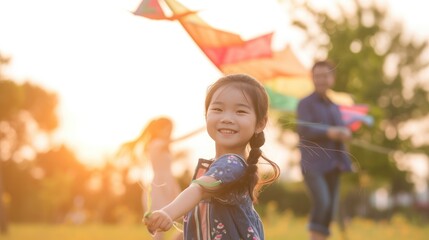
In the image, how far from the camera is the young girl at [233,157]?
3422 millimetres

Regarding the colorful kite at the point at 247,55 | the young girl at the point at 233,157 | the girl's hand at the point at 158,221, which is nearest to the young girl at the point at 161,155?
the colorful kite at the point at 247,55

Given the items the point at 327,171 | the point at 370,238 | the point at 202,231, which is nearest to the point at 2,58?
the point at 370,238

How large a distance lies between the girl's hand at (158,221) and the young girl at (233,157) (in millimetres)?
482

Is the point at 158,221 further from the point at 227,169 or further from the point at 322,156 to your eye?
the point at 322,156

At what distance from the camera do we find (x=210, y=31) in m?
6.27

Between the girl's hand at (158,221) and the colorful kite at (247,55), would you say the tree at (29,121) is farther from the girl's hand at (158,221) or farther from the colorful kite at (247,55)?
the girl's hand at (158,221)

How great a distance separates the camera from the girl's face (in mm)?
3476

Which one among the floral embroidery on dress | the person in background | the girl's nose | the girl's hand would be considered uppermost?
the person in background

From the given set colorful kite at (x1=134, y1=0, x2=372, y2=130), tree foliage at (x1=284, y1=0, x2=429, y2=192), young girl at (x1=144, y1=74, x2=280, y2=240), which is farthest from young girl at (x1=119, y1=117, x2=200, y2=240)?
tree foliage at (x1=284, y1=0, x2=429, y2=192)

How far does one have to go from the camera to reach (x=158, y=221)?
2.81 m

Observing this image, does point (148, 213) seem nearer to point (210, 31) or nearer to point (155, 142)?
point (210, 31)

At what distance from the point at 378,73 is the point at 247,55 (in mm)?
24839

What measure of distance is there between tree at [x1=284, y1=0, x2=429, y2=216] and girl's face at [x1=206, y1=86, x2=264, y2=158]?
2470 centimetres

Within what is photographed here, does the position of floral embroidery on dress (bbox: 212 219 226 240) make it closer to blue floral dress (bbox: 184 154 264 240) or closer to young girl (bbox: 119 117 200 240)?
blue floral dress (bbox: 184 154 264 240)
